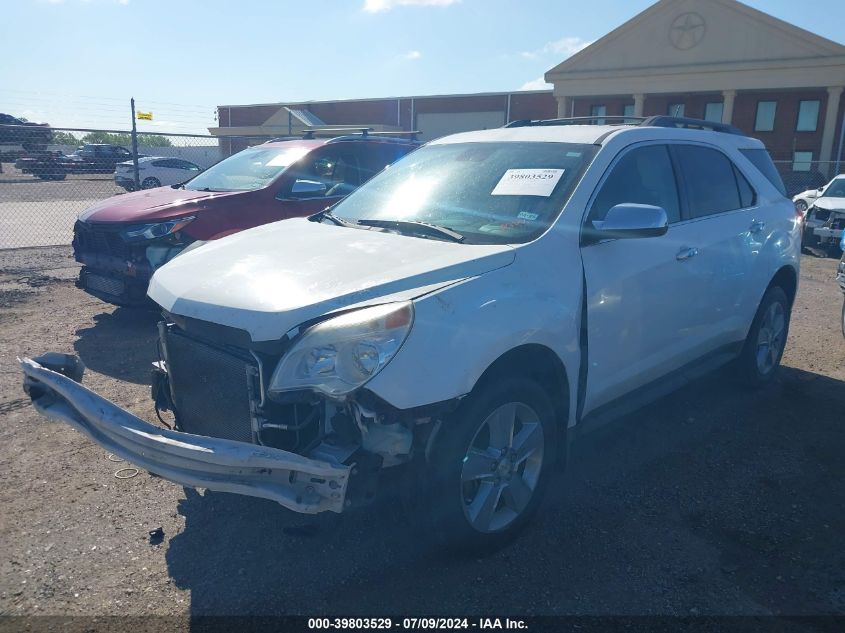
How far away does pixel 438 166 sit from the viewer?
429 cm

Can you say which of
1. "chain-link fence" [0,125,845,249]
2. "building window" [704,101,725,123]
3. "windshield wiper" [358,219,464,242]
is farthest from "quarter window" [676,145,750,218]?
"building window" [704,101,725,123]

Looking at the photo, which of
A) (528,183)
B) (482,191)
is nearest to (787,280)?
(528,183)

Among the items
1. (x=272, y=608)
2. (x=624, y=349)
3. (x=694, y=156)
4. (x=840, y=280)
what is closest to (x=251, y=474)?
(x=272, y=608)

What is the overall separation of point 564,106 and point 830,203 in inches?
957

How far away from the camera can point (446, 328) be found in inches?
109

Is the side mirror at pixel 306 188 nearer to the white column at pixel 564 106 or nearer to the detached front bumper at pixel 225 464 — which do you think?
the detached front bumper at pixel 225 464

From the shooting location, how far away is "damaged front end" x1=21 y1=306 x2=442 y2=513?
2.55 m

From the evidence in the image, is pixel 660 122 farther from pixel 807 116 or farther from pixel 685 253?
pixel 807 116

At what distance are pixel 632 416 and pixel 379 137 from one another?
Result: 4.94 metres

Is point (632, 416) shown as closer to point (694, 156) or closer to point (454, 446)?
point (694, 156)

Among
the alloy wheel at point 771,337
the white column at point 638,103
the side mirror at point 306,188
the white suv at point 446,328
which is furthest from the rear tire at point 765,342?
the white column at point 638,103

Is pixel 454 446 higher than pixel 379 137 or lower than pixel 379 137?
lower

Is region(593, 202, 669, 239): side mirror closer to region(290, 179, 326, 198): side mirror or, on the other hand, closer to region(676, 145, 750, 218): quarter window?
region(676, 145, 750, 218): quarter window

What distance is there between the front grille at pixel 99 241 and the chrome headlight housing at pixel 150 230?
92 millimetres
